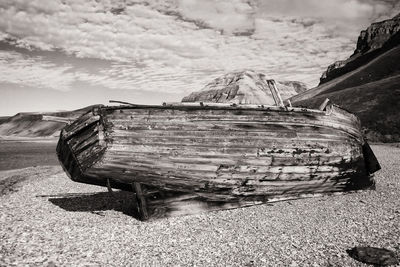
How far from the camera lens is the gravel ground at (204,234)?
5.70 m

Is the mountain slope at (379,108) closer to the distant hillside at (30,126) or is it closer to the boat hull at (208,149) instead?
the boat hull at (208,149)

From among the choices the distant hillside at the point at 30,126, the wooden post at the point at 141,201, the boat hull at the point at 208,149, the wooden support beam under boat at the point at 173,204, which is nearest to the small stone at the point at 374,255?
the boat hull at the point at 208,149

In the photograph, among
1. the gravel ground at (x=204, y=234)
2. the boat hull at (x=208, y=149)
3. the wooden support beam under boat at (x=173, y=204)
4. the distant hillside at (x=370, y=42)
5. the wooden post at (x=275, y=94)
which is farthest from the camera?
the distant hillside at (x=370, y=42)

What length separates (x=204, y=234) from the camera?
6957mm

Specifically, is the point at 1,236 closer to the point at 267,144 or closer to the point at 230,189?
the point at 230,189

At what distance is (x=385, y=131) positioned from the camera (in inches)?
1293

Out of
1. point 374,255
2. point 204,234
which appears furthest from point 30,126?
point 374,255

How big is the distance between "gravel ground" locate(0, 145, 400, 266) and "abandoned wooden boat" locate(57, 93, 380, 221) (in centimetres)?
81

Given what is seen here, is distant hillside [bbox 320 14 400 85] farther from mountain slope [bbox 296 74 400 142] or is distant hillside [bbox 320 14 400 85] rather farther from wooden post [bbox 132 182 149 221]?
wooden post [bbox 132 182 149 221]

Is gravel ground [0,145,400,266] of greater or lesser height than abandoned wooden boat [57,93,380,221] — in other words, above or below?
below

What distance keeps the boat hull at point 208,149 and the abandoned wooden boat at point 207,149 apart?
0.9 inches

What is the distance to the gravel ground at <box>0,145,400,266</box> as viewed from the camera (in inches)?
224

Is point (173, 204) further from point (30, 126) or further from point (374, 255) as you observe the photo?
point (30, 126)

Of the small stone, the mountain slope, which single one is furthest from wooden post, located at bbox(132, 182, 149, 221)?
the mountain slope
